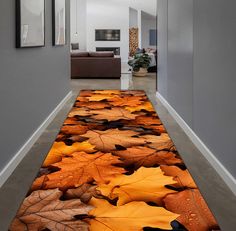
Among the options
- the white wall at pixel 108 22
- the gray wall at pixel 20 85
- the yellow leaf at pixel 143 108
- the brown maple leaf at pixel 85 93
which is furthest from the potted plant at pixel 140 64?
the gray wall at pixel 20 85

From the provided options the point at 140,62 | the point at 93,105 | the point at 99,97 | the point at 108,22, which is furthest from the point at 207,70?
the point at 108,22

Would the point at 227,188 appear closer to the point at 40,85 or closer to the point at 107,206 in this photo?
the point at 107,206

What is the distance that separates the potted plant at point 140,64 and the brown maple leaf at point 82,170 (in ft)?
26.1

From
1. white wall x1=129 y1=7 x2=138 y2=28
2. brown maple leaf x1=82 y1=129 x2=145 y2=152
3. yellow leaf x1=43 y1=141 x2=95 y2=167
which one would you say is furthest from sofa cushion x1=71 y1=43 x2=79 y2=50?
yellow leaf x1=43 y1=141 x2=95 y2=167

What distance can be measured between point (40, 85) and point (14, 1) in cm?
118

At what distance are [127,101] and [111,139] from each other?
2.48m

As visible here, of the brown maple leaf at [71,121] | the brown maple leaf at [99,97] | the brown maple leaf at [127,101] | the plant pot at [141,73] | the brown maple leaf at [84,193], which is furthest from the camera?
the plant pot at [141,73]

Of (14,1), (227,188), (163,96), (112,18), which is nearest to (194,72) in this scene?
(227,188)

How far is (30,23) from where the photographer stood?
10.6ft

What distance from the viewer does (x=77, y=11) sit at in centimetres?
1580

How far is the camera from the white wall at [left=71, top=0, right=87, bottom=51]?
619 inches

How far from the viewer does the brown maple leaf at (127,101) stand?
5816 mm

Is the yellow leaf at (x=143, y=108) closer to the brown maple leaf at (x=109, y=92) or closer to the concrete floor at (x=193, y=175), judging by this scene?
the concrete floor at (x=193, y=175)

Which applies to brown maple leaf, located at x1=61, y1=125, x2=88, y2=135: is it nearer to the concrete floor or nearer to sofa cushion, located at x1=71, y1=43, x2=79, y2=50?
the concrete floor
